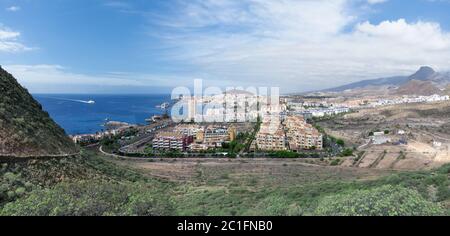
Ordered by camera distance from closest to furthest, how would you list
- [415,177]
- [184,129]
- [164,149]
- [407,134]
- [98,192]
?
[98,192], [415,177], [164,149], [407,134], [184,129]

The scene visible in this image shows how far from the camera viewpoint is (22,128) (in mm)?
9742

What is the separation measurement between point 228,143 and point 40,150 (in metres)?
17.7

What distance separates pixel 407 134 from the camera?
92.2 ft

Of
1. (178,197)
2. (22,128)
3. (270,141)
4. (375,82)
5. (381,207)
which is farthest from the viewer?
(375,82)

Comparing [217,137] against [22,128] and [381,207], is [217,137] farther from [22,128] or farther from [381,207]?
[381,207]

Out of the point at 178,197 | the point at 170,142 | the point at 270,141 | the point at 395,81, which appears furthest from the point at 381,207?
the point at 395,81

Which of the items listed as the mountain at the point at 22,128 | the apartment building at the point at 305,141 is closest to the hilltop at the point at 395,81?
the apartment building at the point at 305,141

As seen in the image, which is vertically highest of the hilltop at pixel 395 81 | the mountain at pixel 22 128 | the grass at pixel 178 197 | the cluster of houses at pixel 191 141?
the hilltop at pixel 395 81

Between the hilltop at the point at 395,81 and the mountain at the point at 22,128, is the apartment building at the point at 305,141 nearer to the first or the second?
the mountain at the point at 22,128

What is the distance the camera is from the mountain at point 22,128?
8.79 metres
